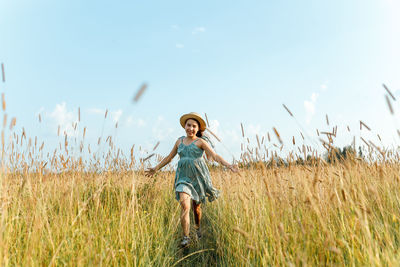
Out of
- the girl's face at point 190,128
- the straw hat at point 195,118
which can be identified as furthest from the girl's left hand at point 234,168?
the straw hat at point 195,118

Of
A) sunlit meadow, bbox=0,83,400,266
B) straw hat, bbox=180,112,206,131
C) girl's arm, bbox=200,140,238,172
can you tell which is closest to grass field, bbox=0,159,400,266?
sunlit meadow, bbox=0,83,400,266

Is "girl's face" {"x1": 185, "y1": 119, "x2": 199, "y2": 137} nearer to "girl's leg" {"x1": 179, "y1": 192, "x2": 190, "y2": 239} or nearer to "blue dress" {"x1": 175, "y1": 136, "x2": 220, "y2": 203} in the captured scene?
"blue dress" {"x1": 175, "y1": 136, "x2": 220, "y2": 203}

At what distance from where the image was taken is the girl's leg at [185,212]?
341 cm

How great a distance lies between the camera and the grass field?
175 centimetres

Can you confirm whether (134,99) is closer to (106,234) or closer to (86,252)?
(86,252)

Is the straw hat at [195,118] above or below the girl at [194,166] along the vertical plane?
above

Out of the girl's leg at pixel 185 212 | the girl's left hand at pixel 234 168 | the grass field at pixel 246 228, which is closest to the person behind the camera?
Answer: the grass field at pixel 246 228

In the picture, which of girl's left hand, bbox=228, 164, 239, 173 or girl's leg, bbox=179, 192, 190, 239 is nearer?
girl's left hand, bbox=228, 164, 239, 173

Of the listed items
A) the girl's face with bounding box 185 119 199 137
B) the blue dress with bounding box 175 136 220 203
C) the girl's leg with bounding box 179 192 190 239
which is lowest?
the girl's leg with bounding box 179 192 190 239

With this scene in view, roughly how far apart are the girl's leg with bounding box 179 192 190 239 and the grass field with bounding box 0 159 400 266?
249 mm

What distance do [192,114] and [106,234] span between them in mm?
2174

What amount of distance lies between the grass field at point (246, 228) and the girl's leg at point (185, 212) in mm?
249

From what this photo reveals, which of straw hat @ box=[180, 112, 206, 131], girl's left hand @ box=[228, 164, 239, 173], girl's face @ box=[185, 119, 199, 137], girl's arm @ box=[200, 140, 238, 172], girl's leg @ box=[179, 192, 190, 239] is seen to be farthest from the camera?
straw hat @ box=[180, 112, 206, 131]

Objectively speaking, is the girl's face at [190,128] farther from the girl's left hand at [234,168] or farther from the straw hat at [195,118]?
→ the girl's left hand at [234,168]
